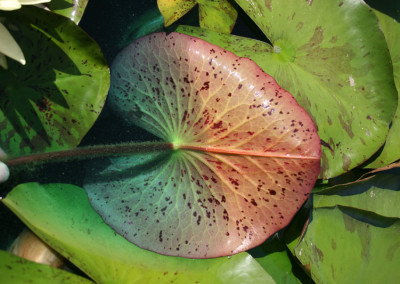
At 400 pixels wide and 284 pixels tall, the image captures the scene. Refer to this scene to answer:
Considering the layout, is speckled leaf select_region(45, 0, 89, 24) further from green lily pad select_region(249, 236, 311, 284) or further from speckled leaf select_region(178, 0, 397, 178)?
green lily pad select_region(249, 236, 311, 284)

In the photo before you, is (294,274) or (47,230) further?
(294,274)

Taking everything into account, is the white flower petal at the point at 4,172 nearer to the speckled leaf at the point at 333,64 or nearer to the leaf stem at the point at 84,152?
the leaf stem at the point at 84,152

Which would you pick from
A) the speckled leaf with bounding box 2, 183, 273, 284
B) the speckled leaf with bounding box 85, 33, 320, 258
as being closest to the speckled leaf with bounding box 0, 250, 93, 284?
the speckled leaf with bounding box 2, 183, 273, 284

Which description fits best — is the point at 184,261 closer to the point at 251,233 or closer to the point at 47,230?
the point at 251,233

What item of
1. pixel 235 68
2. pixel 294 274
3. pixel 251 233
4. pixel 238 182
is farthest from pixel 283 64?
pixel 294 274

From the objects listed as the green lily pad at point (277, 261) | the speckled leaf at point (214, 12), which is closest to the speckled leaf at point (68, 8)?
the speckled leaf at point (214, 12)

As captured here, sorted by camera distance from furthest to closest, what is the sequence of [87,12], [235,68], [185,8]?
[87,12]
[185,8]
[235,68]
